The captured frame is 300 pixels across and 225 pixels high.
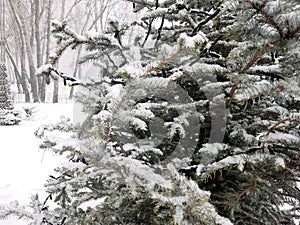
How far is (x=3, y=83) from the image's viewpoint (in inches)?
442

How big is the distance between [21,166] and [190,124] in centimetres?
486

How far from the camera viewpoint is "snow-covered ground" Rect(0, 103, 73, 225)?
4161mm

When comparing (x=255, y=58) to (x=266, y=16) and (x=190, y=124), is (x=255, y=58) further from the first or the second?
(x=190, y=124)

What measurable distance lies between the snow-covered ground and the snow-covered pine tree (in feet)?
4.98

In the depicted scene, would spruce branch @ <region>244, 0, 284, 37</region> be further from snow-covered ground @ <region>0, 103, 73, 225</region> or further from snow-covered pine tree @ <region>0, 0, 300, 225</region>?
snow-covered ground @ <region>0, 103, 73, 225</region>

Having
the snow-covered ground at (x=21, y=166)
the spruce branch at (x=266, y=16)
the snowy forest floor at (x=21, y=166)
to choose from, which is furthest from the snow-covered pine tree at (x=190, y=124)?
the snowy forest floor at (x=21, y=166)

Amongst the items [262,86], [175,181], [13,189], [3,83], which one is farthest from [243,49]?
[3,83]

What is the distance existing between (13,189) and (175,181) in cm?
416

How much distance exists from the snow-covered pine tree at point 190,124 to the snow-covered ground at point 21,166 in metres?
1.52

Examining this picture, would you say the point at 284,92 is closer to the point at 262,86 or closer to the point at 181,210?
the point at 262,86

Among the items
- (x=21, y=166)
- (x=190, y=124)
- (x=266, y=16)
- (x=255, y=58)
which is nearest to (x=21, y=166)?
(x=21, y=166)

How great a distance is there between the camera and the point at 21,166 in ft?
17.9

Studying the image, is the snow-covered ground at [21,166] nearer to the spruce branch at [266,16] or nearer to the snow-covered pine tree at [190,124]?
the snow-covered pine tree at [190,124]

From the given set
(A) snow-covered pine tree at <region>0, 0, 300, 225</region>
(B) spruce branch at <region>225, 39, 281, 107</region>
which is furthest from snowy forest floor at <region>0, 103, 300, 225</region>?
(B) spruce branch at <region>225, 39, 281, 107</region>
